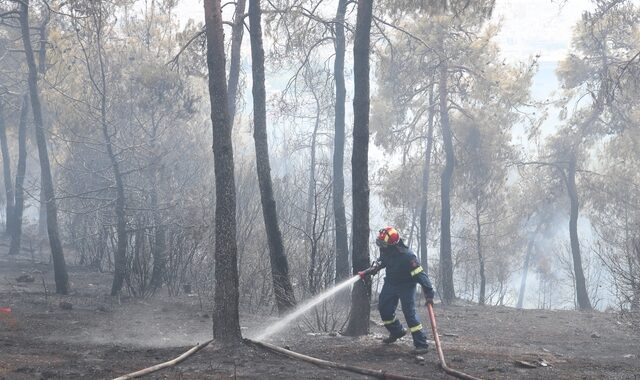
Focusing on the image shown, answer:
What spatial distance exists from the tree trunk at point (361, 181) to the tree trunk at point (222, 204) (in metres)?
2.11

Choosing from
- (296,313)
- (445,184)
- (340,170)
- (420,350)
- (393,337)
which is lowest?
(420,350)

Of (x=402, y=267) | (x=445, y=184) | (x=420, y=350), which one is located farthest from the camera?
(x=445, y=184)

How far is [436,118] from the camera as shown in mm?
30250

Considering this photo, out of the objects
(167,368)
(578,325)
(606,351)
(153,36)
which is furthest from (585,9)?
(153,36)

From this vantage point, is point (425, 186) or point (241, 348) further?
point (425, 186)

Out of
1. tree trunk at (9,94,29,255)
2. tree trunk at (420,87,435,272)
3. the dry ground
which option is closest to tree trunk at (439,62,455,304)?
tree trunk at (420,87,435,272)

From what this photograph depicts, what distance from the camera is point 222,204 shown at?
32.1ft

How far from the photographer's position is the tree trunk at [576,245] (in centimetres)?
2812

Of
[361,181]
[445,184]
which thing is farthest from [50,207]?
[445,184]

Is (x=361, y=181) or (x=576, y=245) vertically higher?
(x=576, y=245)

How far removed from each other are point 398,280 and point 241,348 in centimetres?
231

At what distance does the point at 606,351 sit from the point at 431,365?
5256mm

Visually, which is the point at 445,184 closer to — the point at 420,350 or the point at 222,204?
the point at 420,350

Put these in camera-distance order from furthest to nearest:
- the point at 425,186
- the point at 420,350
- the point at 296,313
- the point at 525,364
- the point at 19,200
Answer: the point at 425,186 < the point at 19,200 < the point at 296,313 < the point at 420,350 < the point at 525,364
